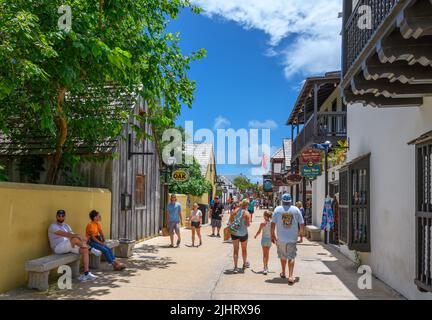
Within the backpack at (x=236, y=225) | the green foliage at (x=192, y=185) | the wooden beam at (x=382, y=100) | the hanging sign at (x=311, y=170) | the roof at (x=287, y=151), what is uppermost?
the roof at (x=287, y=151)

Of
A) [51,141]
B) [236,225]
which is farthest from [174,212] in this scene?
[236,225]

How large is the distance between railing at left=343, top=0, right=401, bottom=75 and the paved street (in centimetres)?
393

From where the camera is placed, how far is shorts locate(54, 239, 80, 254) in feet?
29.8

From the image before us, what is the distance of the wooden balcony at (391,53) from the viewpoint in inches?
185

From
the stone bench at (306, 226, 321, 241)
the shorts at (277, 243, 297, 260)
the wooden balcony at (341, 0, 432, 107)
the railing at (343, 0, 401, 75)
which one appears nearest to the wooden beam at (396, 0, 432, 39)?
the wooden balcony at (341, 0, 432, 107)

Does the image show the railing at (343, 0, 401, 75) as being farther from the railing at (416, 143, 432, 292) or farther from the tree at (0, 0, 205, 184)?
the tree at (0, 0, 205, 184)

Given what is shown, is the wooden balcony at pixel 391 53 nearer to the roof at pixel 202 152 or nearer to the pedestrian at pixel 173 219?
the pedestrian at pixel 173 219

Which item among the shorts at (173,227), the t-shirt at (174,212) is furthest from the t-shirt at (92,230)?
the t-shirt at (174,212)

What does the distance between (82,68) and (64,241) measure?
334 cm

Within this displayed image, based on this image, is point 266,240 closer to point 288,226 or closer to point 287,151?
point 288,226

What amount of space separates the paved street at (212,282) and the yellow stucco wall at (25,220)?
0.48 m
